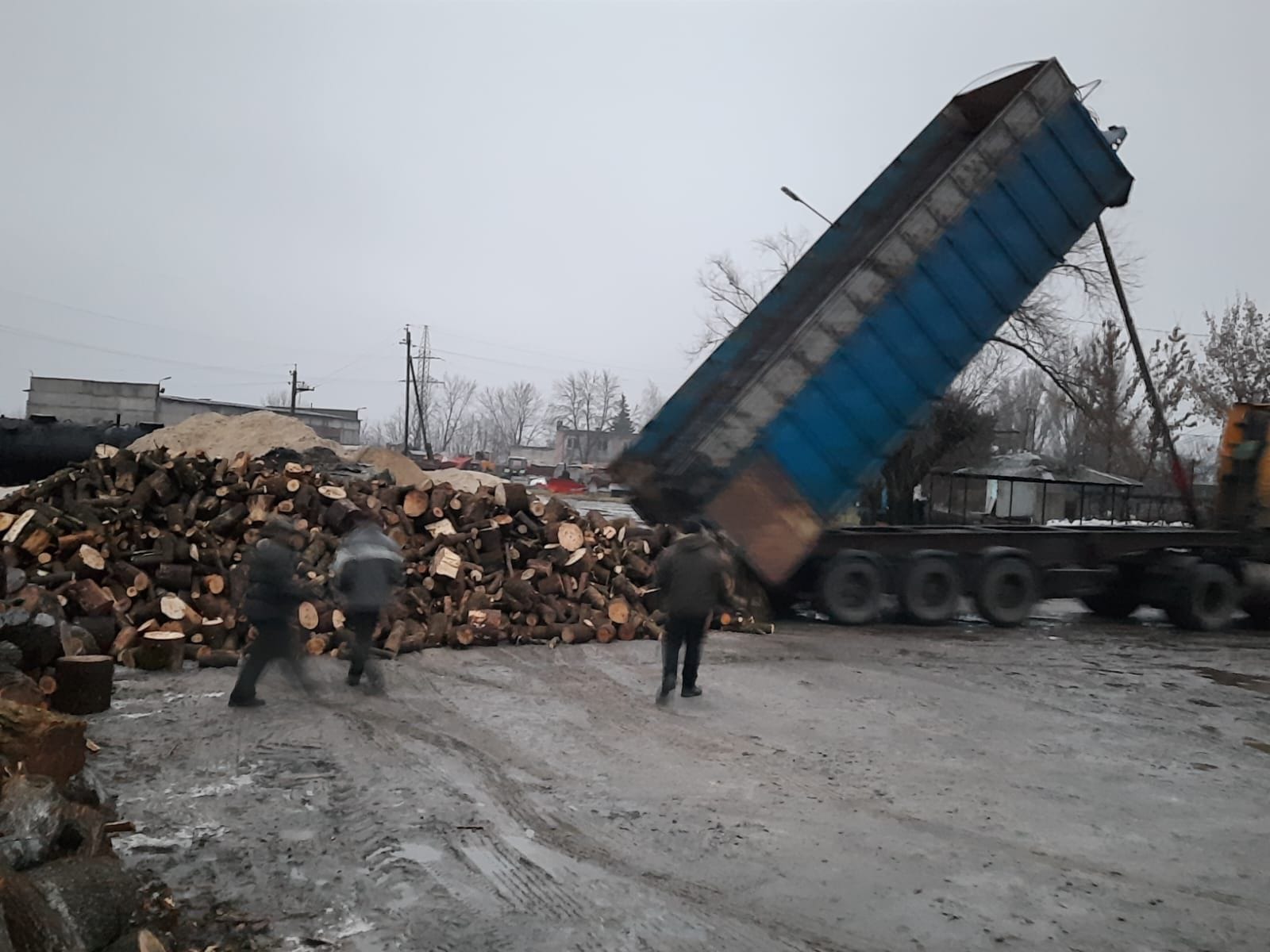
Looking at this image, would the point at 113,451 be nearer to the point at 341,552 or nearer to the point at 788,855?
the point at 341,552

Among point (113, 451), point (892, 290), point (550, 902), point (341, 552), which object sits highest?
point (892, 290)

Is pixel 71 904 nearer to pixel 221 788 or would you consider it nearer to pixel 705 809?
pixel 221 788

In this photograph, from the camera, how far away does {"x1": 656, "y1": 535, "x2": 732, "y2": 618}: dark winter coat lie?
24.5ft

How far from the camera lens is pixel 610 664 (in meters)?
9.05

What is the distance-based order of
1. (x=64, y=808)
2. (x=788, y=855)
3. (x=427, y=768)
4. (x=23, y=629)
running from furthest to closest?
1. (x=23, y=629)
2. (x=427, y=768)
3. (x=788, y=855)
4. (x=64, y=808)

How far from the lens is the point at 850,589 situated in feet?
38.6

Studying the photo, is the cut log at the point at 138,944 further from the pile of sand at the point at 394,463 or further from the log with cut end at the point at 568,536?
the pile of sand at the point at 394,463

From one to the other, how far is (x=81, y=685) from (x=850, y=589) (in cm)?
833

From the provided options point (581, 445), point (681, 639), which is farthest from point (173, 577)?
point (581, 445)

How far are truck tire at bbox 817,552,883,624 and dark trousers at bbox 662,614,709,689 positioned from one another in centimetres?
447

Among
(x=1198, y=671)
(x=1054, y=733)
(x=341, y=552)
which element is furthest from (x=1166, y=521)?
(x=341, y=552)

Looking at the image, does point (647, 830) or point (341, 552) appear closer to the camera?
point (647, 830)

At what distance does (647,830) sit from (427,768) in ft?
5.20

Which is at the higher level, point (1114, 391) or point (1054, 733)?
point (1114, 391)
